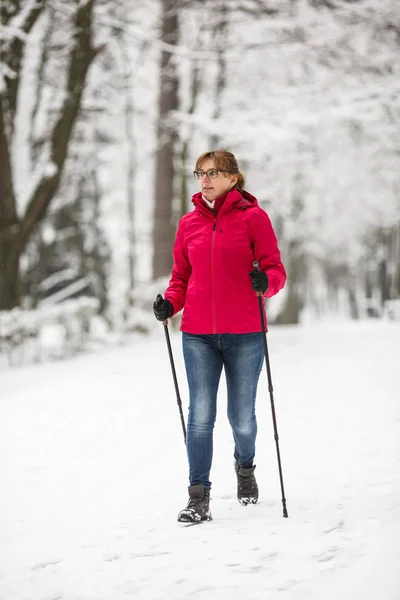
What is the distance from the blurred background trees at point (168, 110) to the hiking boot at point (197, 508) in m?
7.05

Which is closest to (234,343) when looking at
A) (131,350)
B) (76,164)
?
(131,350)

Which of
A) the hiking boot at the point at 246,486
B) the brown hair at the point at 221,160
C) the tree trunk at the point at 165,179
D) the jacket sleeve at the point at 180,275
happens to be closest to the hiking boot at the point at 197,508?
the hiking boot at the point at 246,486

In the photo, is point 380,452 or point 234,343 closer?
point 234,343

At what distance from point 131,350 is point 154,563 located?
23.2 feet

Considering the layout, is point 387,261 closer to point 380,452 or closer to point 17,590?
point 380,452

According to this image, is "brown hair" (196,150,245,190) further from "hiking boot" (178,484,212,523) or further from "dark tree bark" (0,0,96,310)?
"dark tree bark" (0,0,96,310)

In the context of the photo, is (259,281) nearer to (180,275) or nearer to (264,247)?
(264,247)

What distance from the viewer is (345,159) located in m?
21.2

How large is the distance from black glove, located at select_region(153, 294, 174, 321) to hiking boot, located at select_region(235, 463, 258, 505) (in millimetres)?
1014

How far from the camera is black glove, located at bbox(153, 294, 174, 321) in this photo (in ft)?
12.6

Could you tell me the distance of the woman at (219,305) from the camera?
12.4 feet

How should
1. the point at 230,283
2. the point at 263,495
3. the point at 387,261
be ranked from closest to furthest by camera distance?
the point at 230,283 → the point at 263,495 → the point at 387,261

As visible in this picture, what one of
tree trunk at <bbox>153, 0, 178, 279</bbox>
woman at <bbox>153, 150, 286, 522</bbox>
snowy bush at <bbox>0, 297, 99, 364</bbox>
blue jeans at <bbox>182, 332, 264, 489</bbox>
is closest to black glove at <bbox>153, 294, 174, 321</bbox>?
woman at <bbox>153, 150, 286, 522</bbox>

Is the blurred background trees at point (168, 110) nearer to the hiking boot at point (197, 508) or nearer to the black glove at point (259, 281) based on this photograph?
the black glove at point (259, 281)
